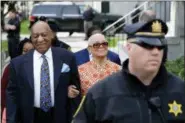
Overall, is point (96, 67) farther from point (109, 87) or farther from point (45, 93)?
point (109, 87)

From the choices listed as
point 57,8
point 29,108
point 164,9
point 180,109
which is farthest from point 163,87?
point 57,8

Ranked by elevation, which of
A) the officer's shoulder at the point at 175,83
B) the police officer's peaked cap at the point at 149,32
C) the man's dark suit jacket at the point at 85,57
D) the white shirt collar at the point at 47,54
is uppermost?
the police officer's peaked cap at the point at 149,32

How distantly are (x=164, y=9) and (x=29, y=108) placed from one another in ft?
45.9

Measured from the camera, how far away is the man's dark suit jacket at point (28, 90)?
6070mm

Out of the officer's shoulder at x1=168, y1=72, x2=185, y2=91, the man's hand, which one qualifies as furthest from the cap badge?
the man's hand

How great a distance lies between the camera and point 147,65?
344 cm

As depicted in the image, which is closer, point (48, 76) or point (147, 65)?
point (147, 65)

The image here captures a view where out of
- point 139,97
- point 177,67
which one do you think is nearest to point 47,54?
point 139,97

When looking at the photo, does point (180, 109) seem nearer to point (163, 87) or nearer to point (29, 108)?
point (163, 87)

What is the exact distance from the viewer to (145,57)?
3.45 meters

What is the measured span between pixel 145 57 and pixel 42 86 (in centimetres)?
273

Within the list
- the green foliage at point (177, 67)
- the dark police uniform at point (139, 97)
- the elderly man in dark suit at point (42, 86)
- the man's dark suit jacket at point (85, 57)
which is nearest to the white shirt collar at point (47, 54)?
the elderly man in dark suit at point (42, 86)

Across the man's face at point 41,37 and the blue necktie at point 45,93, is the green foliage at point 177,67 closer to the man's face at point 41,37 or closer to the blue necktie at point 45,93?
the man's face at point 41,37

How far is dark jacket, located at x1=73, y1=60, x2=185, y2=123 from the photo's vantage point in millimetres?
3482
